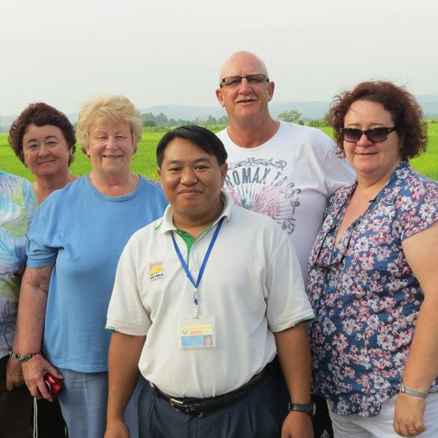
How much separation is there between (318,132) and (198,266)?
150cm

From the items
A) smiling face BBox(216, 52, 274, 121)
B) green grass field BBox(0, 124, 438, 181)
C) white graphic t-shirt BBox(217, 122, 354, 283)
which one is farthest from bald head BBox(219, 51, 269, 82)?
green grass field BBox(0, 124, 438, 181)

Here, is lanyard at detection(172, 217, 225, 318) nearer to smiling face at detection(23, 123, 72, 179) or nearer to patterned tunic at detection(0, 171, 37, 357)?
patterned tunic at detection(0, 171, 37, 357)

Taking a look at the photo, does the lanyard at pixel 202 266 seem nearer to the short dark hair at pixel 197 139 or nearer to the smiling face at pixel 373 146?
the short dark hair at pixel 197 139

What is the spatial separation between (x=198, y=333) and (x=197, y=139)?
0.86m

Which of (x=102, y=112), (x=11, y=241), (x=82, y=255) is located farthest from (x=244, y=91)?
(x=11, y=241)

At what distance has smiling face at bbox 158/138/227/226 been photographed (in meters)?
2.50

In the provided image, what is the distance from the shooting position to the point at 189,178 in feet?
8.12

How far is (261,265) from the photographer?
8.11ft

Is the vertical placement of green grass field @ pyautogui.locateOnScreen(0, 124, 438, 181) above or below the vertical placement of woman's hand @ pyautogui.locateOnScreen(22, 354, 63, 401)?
above

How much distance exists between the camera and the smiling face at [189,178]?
8.20 ft

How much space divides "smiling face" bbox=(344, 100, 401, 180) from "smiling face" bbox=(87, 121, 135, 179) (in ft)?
4.13

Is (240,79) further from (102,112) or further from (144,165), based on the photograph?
(144,165)

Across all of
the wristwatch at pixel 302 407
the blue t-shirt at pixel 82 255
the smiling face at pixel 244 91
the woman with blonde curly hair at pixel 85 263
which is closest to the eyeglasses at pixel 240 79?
the smiling face at pixel 244 91

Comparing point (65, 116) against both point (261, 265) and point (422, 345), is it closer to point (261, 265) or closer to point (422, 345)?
point (261, 265)
